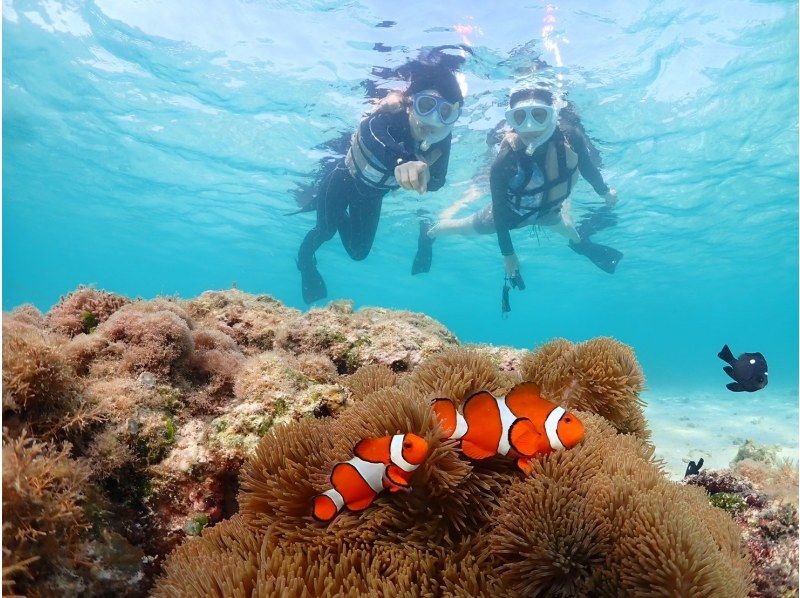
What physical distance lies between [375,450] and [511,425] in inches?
20.4

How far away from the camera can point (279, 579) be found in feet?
4.64

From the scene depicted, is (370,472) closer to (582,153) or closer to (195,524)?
(195,524)

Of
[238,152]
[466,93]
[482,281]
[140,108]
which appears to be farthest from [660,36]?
[482,281]

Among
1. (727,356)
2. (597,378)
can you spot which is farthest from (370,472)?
(727,356)

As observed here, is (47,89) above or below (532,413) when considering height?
above

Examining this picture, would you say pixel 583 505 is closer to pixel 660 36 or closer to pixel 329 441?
pixel 329 441

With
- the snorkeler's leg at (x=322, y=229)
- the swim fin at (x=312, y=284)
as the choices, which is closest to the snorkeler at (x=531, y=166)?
the snorkeler's leg at (x=322, y=229)

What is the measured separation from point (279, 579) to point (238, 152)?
65.0 feet

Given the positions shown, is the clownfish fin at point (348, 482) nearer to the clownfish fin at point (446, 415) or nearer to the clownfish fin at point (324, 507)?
the clownfish fin at point (324, 507)

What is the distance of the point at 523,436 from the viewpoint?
5.78ft

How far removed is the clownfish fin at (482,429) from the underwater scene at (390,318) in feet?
0.03

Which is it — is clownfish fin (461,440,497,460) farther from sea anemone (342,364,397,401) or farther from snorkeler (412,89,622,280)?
snorkeler (412,89,622,280)

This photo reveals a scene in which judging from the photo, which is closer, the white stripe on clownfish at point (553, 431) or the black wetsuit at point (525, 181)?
the white stripe on clownfish at point (553, 431)

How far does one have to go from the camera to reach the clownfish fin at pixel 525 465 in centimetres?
175
